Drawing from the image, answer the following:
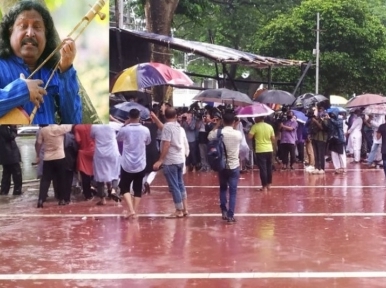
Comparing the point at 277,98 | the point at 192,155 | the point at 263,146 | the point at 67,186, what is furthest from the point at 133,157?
the point at 277,98

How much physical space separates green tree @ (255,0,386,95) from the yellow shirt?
61.2 feet

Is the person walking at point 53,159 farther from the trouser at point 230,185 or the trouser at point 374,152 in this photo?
the trouser at point 374,152

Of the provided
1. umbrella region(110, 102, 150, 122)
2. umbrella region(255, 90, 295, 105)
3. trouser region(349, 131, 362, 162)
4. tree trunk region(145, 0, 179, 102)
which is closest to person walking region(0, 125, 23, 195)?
umbrella region(110, 102, 150, 122)

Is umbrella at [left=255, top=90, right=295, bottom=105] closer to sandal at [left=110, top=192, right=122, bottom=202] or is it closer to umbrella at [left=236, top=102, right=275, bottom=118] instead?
umbrella at [left=236, top=102, right=275, bottom=118]

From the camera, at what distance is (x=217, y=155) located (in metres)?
10.1

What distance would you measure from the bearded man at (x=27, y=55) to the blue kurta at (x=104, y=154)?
19.0 ft

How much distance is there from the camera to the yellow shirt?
13.5 m

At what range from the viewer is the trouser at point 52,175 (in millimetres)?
11709

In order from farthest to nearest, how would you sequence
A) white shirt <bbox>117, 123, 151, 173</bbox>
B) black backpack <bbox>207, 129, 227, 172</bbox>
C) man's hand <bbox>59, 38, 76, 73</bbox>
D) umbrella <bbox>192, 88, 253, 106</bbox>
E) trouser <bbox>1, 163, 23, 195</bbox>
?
umbrella <bbox>192, 88, 253, 106</bbox> → trouser <bbox>1, 163, 23, 195</bbox> → white shirt <bbox>117, 123, 151, 173</bbox> → black backpack <bbox>207, 129, 227, 172</bbox> → man's hand <bbox>59, 38, 76, 73</bbox>

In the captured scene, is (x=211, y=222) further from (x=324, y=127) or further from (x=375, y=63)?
(x=375, y=63)

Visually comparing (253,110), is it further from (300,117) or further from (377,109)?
(377,109)

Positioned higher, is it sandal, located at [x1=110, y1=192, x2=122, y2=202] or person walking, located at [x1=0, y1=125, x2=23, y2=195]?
person walking, located at [x1=0, y1=125, x2=23, y2=195]

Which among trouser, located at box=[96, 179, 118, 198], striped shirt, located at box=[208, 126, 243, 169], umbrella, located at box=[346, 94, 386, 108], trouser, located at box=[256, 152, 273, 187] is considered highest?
umbrella, located at box=[346, 94, 386, 108]

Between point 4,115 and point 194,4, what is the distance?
53.6 ft
